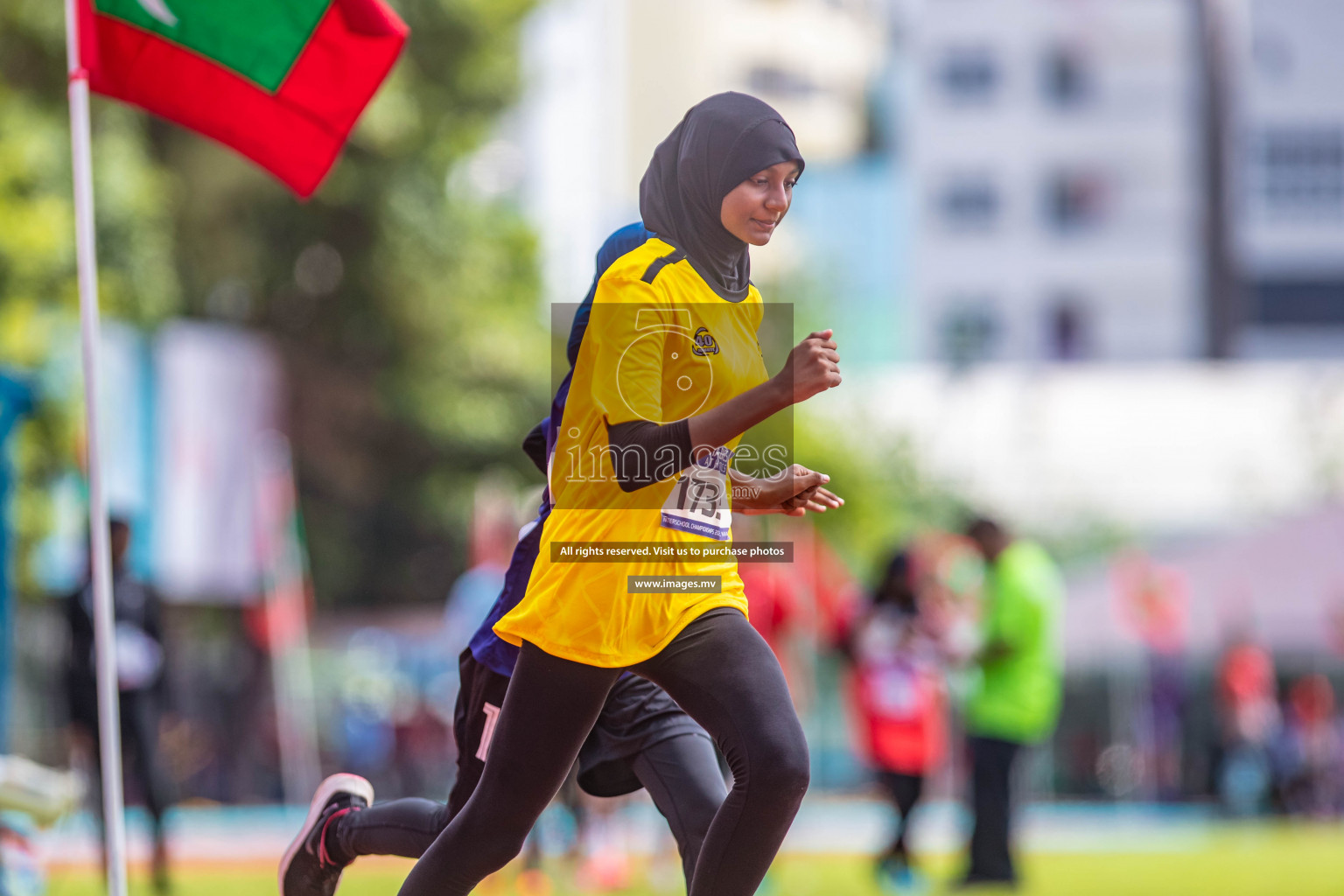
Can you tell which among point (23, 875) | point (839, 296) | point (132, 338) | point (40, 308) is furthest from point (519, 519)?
point (839, 296)

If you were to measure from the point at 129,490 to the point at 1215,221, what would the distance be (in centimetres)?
4972

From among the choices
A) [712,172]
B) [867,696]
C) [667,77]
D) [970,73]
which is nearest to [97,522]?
[712,172]

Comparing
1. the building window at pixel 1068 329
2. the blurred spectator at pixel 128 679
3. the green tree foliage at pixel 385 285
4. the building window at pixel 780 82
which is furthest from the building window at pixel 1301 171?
the blurred spectator at pixel 128 679

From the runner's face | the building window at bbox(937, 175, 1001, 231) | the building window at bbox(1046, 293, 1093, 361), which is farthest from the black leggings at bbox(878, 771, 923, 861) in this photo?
the building window at bbox(1046, 293, 1093, 361)

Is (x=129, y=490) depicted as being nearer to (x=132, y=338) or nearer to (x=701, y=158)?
(x=132, y=338)

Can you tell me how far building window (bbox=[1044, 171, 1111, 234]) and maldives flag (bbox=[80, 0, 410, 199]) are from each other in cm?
5680

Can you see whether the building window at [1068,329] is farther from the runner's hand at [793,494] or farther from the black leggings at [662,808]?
the runner's hand at [793,494]

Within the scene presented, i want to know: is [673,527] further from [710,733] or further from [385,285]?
[385,285]

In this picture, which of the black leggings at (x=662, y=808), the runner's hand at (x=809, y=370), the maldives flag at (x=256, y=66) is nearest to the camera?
the runner's hand at (x=809, y=370)

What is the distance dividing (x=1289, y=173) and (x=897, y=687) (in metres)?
54.6

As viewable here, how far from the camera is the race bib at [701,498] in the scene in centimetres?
359

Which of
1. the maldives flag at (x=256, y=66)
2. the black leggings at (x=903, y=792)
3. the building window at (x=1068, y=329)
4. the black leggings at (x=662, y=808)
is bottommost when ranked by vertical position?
the black leggings at (x=903, y=792)

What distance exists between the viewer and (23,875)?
6461mm

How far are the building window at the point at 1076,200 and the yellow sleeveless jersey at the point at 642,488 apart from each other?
193 feet
